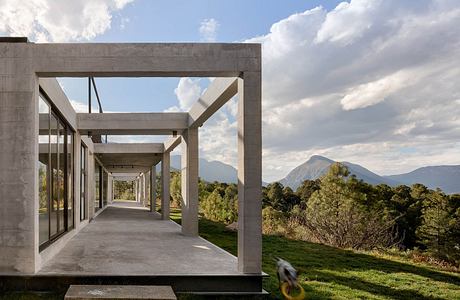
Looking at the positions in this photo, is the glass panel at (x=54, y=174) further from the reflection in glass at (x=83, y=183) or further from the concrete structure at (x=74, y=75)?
the reflection in glass at (x=83, y=183)

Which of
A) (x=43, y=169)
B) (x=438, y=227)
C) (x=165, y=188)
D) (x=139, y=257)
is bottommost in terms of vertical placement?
(x=438, y=227)

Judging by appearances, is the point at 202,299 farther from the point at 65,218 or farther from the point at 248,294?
the point at 65,218

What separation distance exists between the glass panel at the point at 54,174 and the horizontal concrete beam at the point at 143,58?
2.44 m

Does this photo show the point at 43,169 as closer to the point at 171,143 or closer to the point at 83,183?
the point at 83,183

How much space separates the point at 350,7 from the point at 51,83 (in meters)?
7.07

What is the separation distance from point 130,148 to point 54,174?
984 centimetres

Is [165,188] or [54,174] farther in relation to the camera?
[165,188]

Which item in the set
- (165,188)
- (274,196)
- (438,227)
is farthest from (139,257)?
(274,196)

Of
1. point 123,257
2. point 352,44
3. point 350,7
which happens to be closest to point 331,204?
point 352,44

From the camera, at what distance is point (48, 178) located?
8320 millimetres

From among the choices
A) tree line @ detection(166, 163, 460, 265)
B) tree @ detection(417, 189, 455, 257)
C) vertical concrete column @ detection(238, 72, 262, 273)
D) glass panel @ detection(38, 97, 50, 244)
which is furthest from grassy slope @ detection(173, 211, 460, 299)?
tree @ detection(417, 189, 455, 257)

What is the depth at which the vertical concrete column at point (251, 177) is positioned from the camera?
21.0 feet

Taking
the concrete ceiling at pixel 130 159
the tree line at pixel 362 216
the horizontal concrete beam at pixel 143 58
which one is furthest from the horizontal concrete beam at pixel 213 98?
the concrete ceiling at pixel 130 159

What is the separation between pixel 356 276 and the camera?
8367 millimetres
